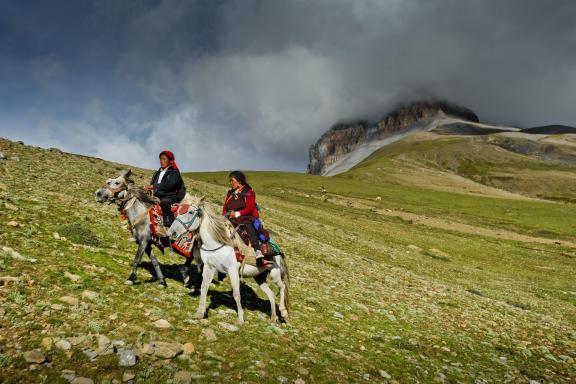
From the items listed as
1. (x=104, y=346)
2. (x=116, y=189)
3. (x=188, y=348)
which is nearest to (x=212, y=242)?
(x=188, y=348)

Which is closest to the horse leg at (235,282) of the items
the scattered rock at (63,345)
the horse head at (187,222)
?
the horse head at (187,222)

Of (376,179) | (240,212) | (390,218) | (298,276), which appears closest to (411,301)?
(298,276)

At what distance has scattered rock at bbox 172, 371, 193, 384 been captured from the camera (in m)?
6.05

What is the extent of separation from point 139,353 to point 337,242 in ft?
90.1

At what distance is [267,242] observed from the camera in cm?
1062

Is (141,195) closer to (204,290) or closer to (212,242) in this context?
(212,242)

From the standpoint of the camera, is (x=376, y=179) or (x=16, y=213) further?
(x=376, y=179)

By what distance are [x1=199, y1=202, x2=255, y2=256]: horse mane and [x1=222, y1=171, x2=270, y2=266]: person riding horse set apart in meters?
0.40

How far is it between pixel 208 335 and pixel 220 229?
292 cm

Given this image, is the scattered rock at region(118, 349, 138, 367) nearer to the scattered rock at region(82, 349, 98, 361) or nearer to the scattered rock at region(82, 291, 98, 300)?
the scattered rock at region(82, 349, 98, 361)

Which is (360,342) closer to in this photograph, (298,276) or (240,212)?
(240,212)

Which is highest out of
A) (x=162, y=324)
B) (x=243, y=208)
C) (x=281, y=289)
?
(x=243, y=208)

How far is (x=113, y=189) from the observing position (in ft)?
35.7

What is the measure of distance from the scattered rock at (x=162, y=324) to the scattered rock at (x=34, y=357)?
7.88 feet
